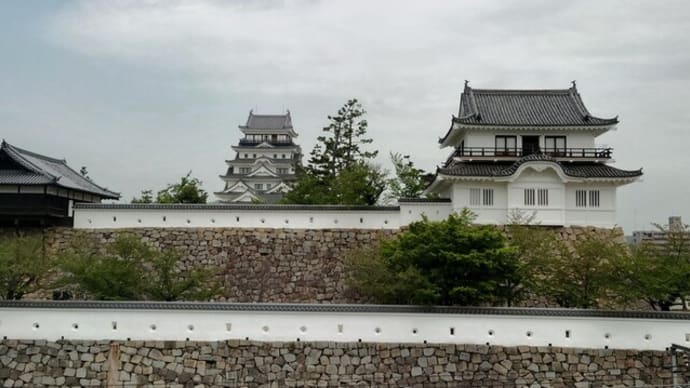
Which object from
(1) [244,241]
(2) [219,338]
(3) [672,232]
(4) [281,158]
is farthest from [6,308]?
(4) [281,158]

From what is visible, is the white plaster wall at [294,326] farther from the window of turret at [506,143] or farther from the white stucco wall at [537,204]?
the window of turret at [506,143]

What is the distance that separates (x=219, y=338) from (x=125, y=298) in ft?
9.87

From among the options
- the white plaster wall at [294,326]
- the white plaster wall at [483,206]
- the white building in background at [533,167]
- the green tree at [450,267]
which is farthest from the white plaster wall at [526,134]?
the white plaster wall at [294,326]

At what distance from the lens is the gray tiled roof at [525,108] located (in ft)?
73.0

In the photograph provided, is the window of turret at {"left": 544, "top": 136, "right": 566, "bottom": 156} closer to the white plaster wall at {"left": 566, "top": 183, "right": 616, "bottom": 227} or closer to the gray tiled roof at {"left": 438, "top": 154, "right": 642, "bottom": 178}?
the gray tiled roof at {"left": 438, "top": 154, "right": 642, "bottom": 178}

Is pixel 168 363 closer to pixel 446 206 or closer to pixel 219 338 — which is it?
pixel 219 338

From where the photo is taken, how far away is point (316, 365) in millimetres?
14180

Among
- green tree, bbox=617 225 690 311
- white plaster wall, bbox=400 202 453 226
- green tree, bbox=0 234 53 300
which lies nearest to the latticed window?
white plaster wall, bbox=400 202 453 226

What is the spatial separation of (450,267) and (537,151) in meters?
9.32

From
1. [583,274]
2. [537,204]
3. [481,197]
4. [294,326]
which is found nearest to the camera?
[294,326]

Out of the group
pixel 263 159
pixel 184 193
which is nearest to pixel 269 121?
pixel 263 159

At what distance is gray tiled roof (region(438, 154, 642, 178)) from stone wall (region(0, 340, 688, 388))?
26.6 ft

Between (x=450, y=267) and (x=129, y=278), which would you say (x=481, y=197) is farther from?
(x=129, y=278)

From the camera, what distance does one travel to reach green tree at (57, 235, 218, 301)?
1555 centimetres
